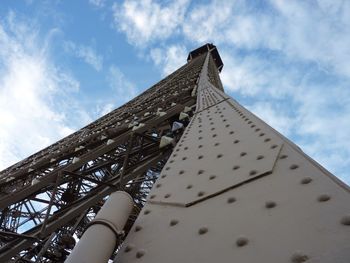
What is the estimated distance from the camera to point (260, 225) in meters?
1.60

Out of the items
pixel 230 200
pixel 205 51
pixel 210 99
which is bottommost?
pixel 230 200

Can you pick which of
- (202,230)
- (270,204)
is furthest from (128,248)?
(270,204)

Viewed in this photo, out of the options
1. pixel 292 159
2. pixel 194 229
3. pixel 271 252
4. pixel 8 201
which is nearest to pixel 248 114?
pixel 292 159

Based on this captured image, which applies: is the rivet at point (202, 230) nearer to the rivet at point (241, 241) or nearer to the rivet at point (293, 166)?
the rivet at point (241, 241)

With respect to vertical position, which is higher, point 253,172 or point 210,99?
point 210,99

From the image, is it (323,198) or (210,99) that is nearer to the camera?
(323,198)

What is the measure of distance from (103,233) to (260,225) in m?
0.66

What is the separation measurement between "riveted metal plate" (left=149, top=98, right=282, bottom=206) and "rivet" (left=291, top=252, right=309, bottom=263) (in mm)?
726

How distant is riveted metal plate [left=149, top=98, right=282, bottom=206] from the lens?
2.14m

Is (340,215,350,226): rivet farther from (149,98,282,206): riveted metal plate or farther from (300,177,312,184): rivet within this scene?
(149,98,282,206): riveted metal plate

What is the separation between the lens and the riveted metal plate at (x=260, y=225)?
54.6 inches

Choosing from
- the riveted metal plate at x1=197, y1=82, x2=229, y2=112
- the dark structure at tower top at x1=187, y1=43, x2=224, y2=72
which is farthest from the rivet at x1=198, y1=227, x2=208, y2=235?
the dark structure at tower top at x1=187, y1=43, x2=224, y2=72

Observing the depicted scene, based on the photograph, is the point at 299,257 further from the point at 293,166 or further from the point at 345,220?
the point at 293,166

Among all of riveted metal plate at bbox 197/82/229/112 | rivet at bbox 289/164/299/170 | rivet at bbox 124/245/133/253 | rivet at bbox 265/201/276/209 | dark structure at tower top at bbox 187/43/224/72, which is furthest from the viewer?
dark structure at tower top at bbox 187/43/224/72
